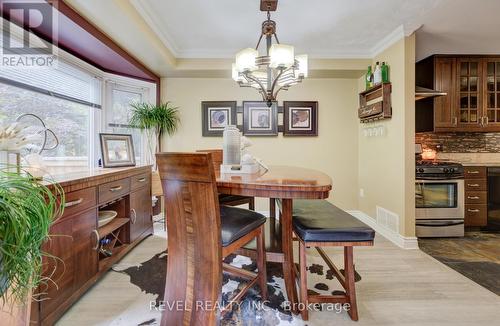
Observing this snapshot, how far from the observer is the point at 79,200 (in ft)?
5.40

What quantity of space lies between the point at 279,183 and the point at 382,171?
94.1 inches

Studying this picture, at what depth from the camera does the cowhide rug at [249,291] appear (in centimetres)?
150

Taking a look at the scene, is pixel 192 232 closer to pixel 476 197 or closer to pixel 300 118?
pixel 300 118

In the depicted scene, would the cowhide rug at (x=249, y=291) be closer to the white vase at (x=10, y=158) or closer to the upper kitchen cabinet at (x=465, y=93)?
the white vase at (x=10, y=158)

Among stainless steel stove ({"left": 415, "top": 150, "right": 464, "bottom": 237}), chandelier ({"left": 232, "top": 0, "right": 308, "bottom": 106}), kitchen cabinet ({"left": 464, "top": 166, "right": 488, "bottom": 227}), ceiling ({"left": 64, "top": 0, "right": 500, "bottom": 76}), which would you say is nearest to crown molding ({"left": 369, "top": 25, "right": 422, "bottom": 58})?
ceiling ({"left": 64, "top": 0, "right": 500, "bottom": 76})

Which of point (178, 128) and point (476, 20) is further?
point (178, 128)

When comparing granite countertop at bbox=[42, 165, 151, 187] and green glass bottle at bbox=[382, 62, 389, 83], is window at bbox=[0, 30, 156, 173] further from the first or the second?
green glass bottle at bbox=[382, 62, 389, 83]

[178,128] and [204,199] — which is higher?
[178,128]

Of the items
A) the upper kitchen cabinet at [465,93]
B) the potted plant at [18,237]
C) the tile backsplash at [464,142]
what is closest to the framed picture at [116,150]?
the potted plant at [18,237]

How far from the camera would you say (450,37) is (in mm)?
2742

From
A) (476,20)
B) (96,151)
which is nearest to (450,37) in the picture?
(476,20)

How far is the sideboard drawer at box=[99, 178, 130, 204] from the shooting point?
6.34 ft

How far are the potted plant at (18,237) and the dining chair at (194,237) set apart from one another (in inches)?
21.7

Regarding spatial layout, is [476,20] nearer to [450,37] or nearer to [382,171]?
[450,37]
